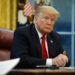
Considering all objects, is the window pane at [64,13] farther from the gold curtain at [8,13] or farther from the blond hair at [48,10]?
the blond hair at [48,10]

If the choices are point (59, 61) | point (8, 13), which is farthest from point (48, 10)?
point (8, 13)

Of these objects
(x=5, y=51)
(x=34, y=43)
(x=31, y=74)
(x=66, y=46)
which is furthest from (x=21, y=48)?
(x=66, y=46)

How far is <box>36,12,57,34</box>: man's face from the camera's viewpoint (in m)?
2.32

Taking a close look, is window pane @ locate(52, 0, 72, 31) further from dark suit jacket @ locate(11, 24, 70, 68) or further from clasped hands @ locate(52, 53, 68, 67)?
clasped hands @ locate(52, 53, 68, 67)

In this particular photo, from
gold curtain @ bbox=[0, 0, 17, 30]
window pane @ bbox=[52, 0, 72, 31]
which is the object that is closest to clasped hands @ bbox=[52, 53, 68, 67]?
gold curtain @ bbox=[0, 0, 17, 30]

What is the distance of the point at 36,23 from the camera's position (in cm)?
241

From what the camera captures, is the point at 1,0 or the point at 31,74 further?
the point at 1,0

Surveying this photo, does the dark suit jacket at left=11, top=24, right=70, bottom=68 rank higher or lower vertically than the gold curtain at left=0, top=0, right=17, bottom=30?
lower

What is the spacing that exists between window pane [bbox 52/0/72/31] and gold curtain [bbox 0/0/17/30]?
0.94 m

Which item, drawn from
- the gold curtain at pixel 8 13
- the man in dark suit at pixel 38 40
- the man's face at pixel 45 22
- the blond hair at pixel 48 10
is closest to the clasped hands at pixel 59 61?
the man in dark suit at pixel 38 40

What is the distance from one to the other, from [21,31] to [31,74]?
4.30ft

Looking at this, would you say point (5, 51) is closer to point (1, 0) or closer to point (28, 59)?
point (28, 59)

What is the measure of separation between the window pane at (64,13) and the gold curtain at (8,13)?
94 cm

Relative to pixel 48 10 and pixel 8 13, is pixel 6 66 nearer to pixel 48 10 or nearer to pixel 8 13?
pixel 48 10
